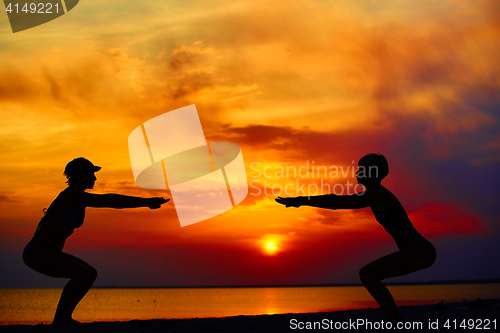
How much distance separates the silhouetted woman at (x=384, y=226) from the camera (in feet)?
22.7

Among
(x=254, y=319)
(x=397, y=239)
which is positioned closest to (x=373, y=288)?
(x=397, y=239)

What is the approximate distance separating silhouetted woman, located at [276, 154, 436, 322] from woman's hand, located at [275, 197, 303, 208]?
0.05 metres

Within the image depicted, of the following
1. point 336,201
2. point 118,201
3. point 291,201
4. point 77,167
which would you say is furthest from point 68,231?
point 336,201

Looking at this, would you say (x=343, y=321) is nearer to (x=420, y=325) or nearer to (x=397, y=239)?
(x=420, y=325)

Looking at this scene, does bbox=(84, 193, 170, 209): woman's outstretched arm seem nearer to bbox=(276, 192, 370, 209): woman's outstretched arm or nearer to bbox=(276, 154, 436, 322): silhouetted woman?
bbox=(276, 192, 370, 209): woman's outstretched arm

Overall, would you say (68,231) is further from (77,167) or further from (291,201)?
(291,201)

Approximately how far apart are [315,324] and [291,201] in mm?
2744

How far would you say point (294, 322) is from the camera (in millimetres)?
8969

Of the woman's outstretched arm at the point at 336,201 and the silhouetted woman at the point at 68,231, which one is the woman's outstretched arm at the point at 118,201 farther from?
the woman's outstretched arm at the point at 336,201

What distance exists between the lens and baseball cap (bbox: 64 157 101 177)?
8.07 m

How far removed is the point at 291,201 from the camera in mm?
7285

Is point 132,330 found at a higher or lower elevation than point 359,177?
lower

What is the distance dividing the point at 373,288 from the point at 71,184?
5046mm

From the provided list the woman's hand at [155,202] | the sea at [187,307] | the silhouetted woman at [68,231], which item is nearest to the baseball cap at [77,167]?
the silhouetted woman at [68,231]
